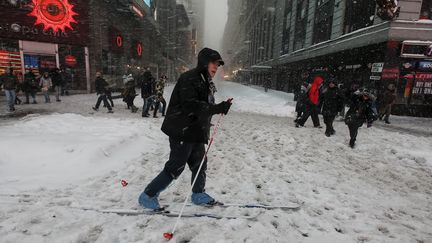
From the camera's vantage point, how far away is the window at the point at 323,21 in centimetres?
2211

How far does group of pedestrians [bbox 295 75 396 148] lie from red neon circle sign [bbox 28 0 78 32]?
18066mm

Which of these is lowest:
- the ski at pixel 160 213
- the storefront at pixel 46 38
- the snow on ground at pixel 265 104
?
the ski at pixel 160 213

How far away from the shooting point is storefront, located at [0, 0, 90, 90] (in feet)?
55.8

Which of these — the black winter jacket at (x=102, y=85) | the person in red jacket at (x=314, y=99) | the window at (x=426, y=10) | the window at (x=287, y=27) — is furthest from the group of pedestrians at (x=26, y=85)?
the window at (x=287, y=27)

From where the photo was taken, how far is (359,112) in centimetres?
759

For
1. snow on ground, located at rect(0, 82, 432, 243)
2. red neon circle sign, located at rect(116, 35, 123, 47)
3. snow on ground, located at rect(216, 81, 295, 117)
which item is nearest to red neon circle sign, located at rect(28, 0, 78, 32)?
red neon circle sign, located at rect(116, 35, 123, 47)

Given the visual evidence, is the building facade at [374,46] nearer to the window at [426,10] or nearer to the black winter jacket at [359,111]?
the window at [426,10]

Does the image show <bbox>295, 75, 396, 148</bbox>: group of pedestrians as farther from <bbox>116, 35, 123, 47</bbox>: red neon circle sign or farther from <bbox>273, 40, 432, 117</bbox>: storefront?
<bbox>116, 35, 123, 47</bbox>: red neon circle sign

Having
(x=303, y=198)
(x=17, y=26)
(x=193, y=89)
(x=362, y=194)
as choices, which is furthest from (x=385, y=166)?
(x=17, y=26)

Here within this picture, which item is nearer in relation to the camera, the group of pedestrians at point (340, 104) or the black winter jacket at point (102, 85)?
the group of pedestrians at point (340, 104)

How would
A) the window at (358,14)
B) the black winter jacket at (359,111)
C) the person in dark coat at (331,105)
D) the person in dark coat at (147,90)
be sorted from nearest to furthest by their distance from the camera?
1. the black winter jacket at (359,111)
2. the person in dark coat at (331,105)
3. the person in dark coat at (147,90)
4. the window at (358,14)

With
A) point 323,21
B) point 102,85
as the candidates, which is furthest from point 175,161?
point 323,21

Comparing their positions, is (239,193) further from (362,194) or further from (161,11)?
(161,11)

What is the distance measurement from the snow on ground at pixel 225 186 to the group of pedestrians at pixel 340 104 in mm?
777
